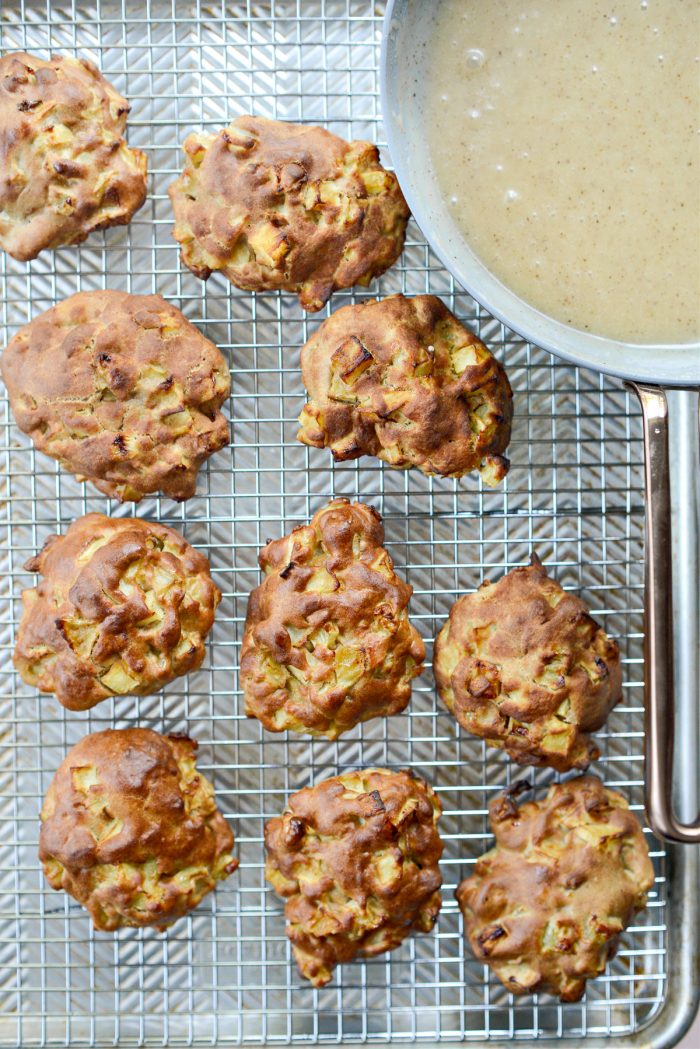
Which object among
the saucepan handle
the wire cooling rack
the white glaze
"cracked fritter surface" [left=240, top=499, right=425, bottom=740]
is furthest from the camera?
the wire cooling rack

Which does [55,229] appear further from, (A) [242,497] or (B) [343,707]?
(B) [343,707]

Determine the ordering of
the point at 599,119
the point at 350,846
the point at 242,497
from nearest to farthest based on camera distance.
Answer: the point at 599,119
the point at 350,846
the point at 242,497

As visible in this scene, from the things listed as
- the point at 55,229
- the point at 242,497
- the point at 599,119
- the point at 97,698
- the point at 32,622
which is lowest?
the point at 97,698

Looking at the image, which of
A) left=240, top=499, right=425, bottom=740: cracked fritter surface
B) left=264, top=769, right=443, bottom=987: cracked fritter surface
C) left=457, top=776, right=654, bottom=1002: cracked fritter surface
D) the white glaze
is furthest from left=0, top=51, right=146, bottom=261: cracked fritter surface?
left=457, top=776, right=654, bottom=1002: cracked fritter surface

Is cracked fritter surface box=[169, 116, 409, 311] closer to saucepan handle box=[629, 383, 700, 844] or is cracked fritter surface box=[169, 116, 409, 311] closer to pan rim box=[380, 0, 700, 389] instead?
pan rim box=[380, 0, 700, 389]

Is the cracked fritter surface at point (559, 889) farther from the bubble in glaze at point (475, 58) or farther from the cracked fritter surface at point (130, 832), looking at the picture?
the bubble in glaze at point (475, 58)

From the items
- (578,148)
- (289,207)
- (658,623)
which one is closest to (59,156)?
(289,207)

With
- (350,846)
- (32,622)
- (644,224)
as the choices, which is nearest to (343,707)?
(350,846)
